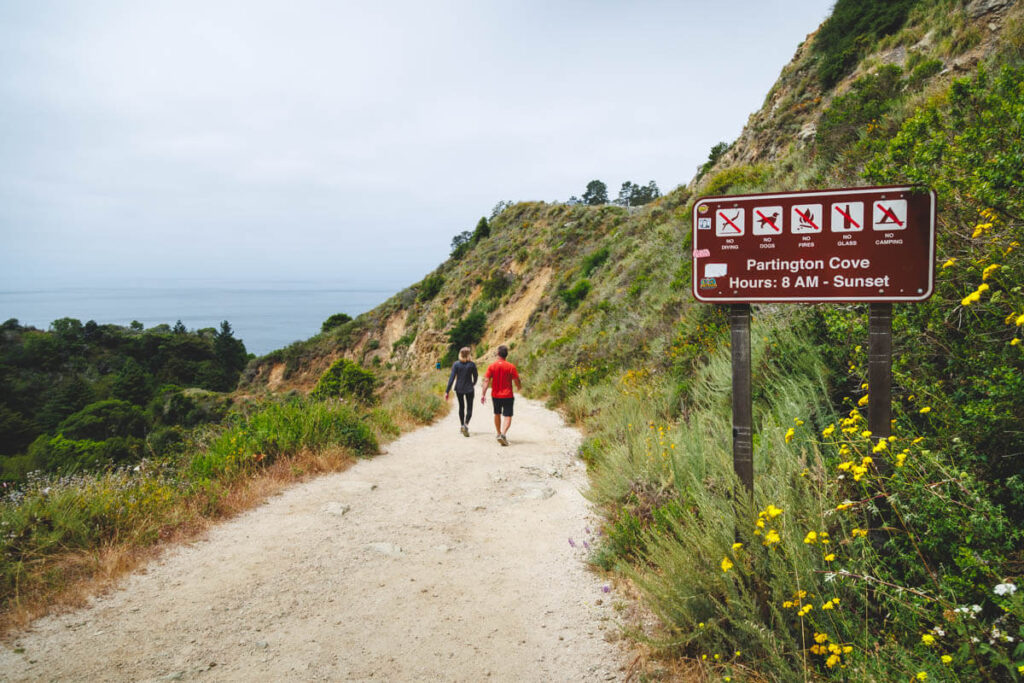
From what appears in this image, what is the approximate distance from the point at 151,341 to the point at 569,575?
294 feet

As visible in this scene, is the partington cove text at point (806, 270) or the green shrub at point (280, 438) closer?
the partington cove text at point (806, 270)

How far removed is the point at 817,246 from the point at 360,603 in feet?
12.6

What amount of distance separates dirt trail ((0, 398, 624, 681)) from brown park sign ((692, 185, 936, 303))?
233cm

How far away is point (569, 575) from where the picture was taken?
4156 millimetres

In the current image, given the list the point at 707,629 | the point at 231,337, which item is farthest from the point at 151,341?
the point at 707,629

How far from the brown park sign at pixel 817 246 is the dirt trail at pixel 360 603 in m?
2.33

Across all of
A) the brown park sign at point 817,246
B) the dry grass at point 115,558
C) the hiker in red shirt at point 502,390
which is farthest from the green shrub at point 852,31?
the dry grass at point 115,558

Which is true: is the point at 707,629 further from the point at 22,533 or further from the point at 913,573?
the point at 22,533

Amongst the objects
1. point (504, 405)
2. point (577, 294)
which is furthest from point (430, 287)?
point (504, 405)

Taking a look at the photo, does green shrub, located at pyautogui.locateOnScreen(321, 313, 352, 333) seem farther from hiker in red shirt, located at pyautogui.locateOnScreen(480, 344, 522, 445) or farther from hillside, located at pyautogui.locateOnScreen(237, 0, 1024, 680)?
hillside, located at pyautogui.locateOnScreen(237, 0, 1024, 680)

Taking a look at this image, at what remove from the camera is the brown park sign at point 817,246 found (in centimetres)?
259

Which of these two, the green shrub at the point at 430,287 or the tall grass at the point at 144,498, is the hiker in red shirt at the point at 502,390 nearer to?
the tall grass at the point at 144,498

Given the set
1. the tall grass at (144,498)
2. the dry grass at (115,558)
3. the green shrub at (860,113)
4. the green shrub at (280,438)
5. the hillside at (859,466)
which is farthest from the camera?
the green shrub at (860,113)

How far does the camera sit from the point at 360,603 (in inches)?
151
